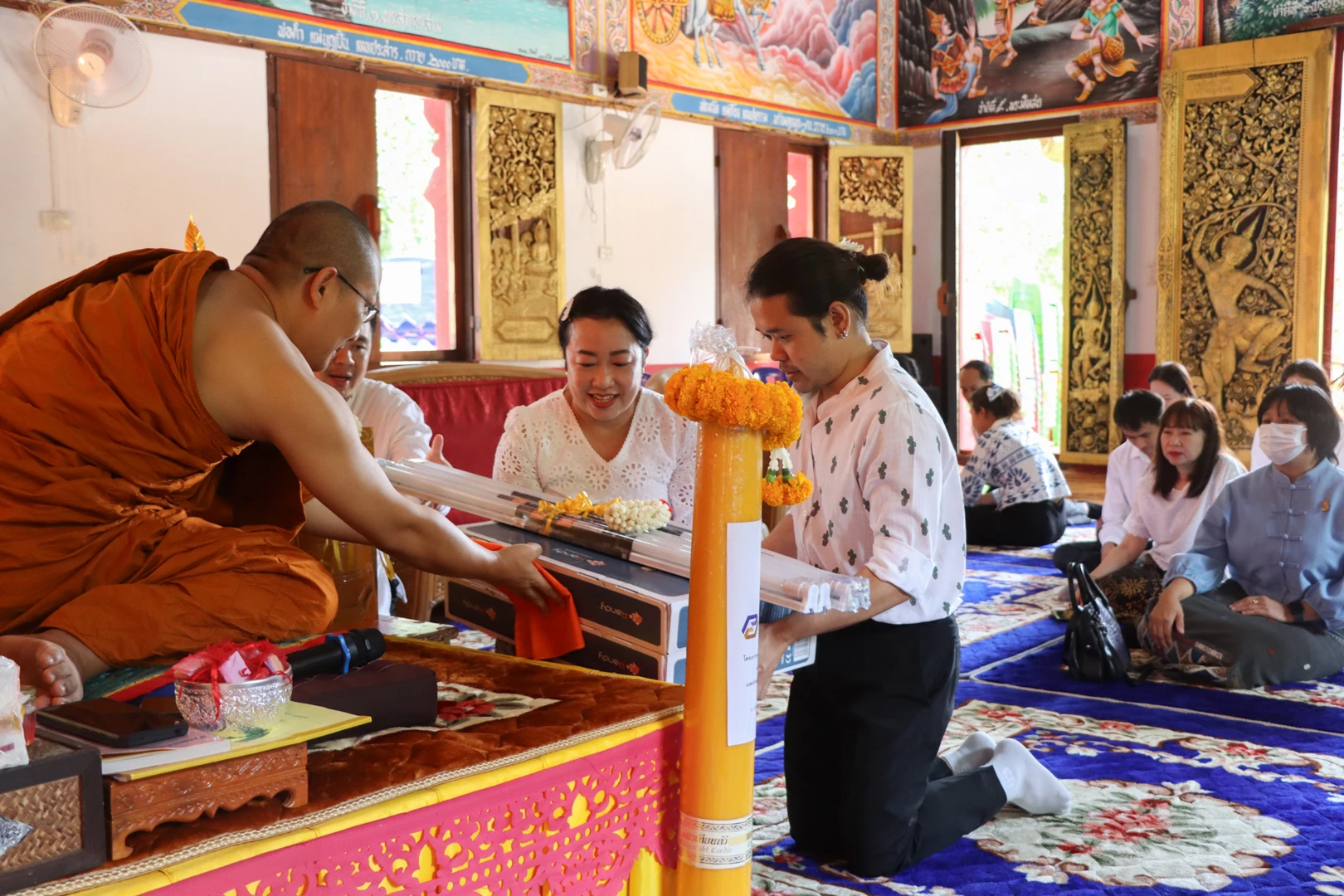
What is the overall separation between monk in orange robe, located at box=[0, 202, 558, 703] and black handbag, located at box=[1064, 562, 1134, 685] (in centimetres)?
282

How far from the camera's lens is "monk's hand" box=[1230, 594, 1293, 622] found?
4406 millimetres

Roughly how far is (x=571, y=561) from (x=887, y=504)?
64 cm

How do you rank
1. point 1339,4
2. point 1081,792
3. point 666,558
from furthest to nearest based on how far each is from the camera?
point 1339,4 < point 1081,792 < point 666,558

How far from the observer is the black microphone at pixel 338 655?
5.43ft

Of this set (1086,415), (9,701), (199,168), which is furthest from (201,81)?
(1086,415)

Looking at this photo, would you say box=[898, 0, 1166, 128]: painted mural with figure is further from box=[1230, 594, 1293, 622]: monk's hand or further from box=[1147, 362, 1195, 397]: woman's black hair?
box=[1230, 594, 1293, 622]: monk's hand

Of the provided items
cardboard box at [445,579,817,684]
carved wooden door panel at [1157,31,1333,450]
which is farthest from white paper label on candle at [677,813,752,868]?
carved wooden door panel at [1157,31,1333,450]

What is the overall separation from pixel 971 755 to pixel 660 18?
683cm

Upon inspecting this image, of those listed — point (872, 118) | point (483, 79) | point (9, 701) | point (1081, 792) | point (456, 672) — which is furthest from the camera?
point (872, 118)

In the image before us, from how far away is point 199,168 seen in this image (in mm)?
6254

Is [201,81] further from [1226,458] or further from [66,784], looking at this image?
[66,784]

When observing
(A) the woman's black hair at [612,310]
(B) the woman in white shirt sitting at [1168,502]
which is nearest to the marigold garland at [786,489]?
(A) the woman's black hair at [612,310]

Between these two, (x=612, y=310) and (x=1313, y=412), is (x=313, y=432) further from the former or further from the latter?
(x=1313, y=412)

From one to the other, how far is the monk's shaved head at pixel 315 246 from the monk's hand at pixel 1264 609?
3523 mm
